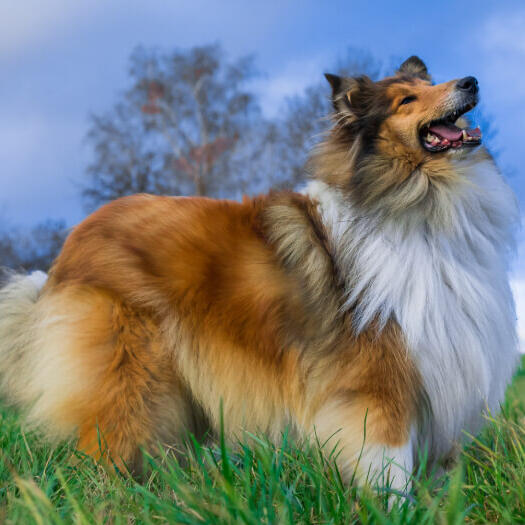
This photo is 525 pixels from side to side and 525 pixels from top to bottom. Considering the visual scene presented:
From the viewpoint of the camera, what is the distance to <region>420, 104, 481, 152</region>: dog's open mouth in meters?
Answer: 3.02

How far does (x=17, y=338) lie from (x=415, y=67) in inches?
119

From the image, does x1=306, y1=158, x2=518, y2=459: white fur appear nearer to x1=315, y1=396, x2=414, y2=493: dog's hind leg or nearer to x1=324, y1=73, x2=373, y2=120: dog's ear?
x1=315, y1=396, x2=414, y2=493: dog's hind leg

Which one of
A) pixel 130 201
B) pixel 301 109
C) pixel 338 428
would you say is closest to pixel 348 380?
pixel 338 428

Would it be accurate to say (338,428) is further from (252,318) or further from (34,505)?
(34,505)

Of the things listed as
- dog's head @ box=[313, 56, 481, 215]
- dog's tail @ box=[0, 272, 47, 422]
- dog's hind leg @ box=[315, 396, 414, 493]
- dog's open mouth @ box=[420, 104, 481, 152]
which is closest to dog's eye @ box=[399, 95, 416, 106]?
dog's head @ box=[313, 56, 481, 215]

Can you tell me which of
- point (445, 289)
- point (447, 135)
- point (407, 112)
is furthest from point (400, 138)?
point (445, 289)

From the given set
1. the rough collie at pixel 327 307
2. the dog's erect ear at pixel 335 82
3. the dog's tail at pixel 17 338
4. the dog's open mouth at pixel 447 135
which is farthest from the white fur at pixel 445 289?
the dog's tail at pixel 17 338

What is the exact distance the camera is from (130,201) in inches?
141

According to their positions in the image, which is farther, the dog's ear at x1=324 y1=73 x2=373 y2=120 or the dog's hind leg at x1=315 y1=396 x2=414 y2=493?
the dog's ear at x1=324 y1=73 x2=373 y2=120

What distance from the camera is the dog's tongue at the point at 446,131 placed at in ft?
10.0

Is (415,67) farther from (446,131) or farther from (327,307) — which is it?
(327,307)

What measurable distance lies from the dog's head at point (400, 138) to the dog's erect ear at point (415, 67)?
1.99 ft

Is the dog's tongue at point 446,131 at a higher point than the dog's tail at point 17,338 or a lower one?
higher

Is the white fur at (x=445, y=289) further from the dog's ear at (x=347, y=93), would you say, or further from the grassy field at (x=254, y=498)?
the dog's ear at (x=347, y=93)
